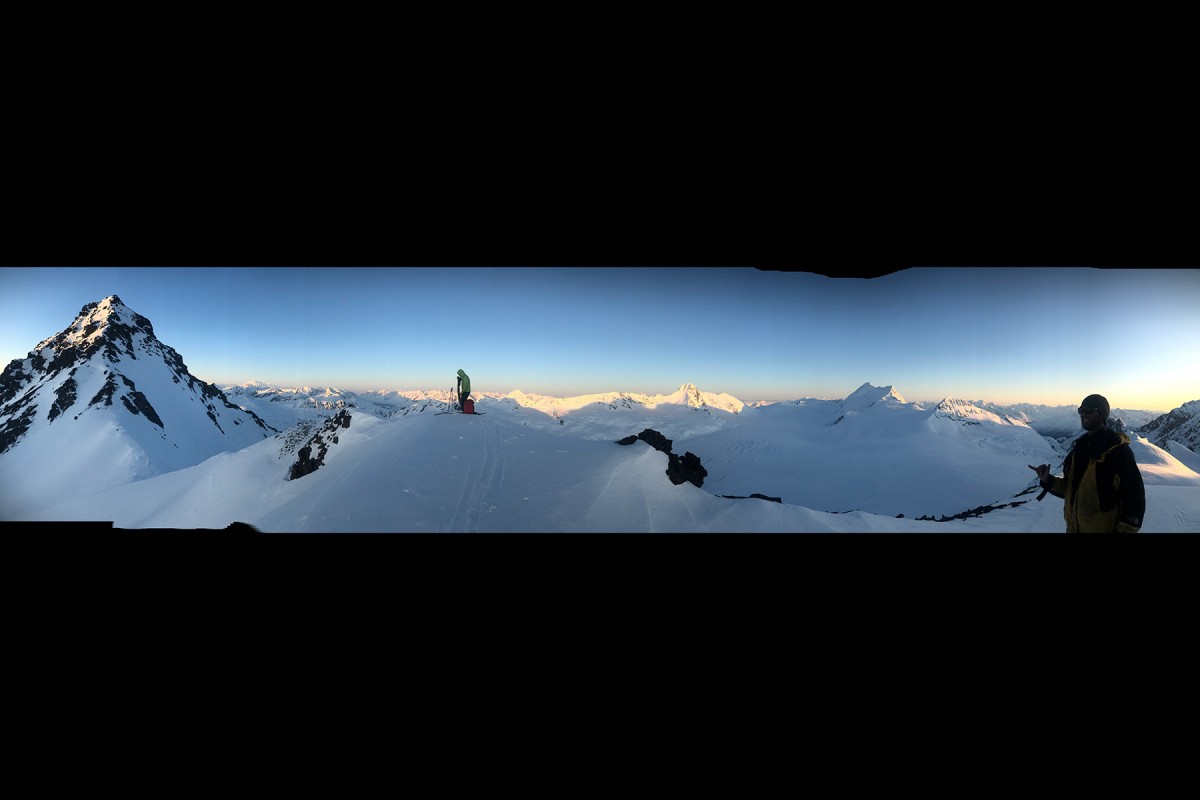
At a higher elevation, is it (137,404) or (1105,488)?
(1105,488)

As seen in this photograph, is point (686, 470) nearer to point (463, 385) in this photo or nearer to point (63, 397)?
point (463, 385)

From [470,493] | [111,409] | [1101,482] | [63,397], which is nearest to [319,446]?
[470,493]

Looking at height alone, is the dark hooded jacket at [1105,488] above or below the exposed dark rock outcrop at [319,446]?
above

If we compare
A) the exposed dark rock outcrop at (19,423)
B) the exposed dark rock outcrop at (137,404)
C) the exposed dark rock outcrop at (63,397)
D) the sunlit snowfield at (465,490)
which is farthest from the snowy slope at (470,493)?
the exposed dark rock outcrop at (63,397)

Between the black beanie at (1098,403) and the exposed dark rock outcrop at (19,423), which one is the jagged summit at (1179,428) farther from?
the exposed dark rock outcrop at (19,423)
